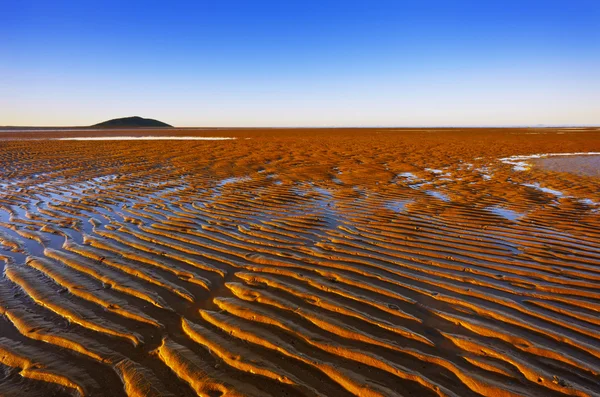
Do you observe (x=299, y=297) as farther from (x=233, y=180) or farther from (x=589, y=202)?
(x=589, y=202)

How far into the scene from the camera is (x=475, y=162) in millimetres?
17094

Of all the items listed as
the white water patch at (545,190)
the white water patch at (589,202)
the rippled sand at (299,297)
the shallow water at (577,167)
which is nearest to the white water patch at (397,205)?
the rippled sand at (299,297)

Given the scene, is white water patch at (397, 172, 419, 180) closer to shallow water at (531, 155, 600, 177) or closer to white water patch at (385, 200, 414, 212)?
white water patch at (385, 200, 414, 212)

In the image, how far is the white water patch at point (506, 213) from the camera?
7.32 metres

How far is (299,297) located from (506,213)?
5.79m

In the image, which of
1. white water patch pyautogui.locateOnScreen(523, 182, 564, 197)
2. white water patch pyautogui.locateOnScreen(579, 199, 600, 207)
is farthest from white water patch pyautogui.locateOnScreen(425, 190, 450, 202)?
white water patch pyautogui.locateOnScreen(579, 199, 600, 207)

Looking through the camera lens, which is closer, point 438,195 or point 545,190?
point 438,195

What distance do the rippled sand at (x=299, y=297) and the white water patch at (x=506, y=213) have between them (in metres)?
0.05

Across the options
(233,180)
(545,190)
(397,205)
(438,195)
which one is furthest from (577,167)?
(233,180)

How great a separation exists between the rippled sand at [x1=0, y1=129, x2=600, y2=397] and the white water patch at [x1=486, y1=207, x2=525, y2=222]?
46 millimetres

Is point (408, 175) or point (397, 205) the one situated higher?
point (397, 205)

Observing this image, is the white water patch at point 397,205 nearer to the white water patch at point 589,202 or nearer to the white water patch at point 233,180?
the white water patch at point 589,202

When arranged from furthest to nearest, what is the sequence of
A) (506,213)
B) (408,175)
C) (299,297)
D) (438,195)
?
(408,175) < (438,195) < (506,213) < (299,297)

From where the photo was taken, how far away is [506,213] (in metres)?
7.64
